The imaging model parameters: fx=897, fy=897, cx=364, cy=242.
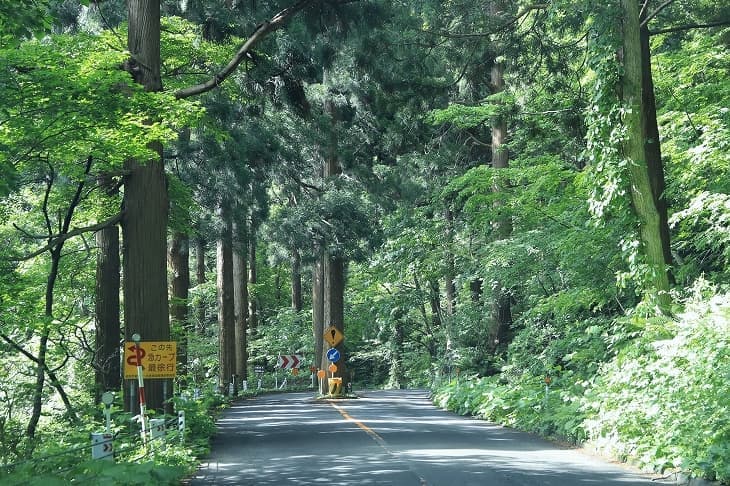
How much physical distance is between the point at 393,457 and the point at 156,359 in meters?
4.36

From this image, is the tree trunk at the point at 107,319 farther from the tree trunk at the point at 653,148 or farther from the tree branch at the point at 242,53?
the tree trunk at the point at 653,148

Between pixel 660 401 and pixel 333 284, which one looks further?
pixel 333 284

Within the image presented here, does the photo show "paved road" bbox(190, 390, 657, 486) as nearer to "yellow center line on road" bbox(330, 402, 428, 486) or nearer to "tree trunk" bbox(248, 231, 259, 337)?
"yellow center line on road" bbox(330, 402, 428, 486)

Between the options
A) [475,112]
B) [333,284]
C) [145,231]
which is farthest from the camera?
[333,284]

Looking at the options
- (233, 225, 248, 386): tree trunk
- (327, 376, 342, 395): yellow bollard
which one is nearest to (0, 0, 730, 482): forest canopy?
(327, 376, 342, 395): yellow bollard

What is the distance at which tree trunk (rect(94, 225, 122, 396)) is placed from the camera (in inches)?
784

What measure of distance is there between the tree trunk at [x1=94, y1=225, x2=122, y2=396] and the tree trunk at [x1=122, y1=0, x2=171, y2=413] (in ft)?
15.6

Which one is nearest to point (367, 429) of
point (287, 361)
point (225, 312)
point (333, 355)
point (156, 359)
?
point (156, 359)

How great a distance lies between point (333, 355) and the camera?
1324 inches

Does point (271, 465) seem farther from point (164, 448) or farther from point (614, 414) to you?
point (614, 414)

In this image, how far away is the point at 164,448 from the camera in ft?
41.5

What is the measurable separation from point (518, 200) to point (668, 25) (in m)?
5.98

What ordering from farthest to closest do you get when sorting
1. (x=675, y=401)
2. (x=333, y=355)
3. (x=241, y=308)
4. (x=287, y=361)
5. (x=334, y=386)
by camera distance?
1. (x=241, y=308)
2. (x=287, y=361)
3. (x=334, y=386)
4. (x=333, y=355)
5. (x=675, y=401)

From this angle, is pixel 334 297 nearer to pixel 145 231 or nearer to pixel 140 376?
pixel 145 231
